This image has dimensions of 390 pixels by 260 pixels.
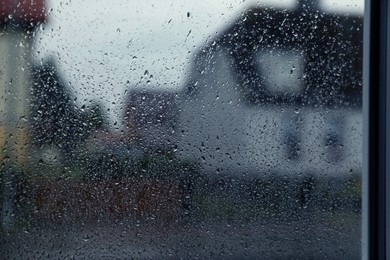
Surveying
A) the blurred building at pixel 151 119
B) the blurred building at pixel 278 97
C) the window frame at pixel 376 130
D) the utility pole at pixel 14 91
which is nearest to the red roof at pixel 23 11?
the utility pole at pixel 14 91

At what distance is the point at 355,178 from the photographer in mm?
1420

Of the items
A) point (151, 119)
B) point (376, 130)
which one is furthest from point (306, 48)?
point (151, 119)

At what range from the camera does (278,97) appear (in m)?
1.34

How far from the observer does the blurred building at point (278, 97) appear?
128cm

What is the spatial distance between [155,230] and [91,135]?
0.25 m

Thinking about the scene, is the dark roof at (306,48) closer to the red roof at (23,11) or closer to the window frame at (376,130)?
the window frame at (376,130)

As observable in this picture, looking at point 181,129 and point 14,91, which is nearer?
point 14,91

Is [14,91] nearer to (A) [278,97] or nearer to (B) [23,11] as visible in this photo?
(B) [23,11]

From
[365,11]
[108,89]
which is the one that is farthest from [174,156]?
[365,11]

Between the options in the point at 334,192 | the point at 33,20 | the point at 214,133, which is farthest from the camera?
the point at 334,192

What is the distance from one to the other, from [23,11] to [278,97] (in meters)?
0.60

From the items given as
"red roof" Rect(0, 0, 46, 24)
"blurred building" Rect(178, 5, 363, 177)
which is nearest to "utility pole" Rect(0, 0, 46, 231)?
"red roof" Rect(0, 0, 46, 24)

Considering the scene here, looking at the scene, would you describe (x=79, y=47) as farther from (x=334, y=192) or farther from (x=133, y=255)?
(x=334, y=192)

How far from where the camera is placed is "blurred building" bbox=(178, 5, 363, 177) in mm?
1277
